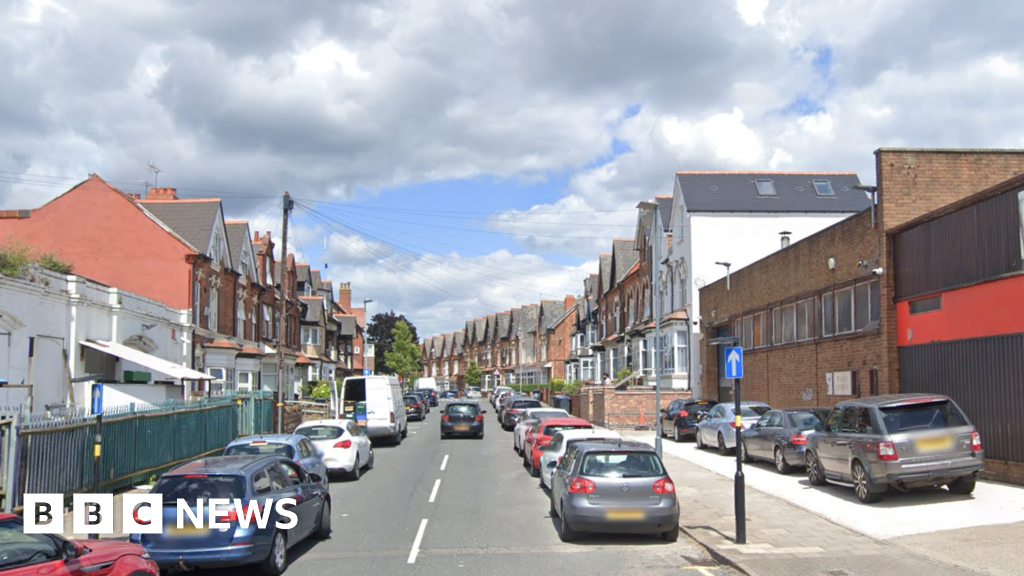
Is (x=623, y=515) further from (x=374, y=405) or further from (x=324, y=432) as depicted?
(x=374, y=405)

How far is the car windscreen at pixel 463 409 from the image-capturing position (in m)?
30.9

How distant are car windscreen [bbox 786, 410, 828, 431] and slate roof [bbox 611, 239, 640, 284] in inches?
1412

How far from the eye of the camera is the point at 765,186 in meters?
39.1

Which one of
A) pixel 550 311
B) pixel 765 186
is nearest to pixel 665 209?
pixel 765 186

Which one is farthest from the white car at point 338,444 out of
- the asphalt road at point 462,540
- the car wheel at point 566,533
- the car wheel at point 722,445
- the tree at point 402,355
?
the tree at point 402,355

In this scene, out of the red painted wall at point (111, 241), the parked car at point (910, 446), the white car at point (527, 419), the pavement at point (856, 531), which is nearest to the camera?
the pavement at point (856, 531)

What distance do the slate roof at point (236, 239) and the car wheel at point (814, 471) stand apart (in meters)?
31.1

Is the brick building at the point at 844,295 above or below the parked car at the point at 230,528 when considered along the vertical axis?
above

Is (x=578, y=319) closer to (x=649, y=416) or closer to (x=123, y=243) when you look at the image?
(x=649, y=416)

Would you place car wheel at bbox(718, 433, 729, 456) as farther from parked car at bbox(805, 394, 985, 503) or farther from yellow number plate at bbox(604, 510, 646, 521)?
yellow number plate at bbox(604, 510, 646, 521)

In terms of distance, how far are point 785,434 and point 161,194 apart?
32.2 meters

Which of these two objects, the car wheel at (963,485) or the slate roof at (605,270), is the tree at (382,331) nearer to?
the slate roof at (605,270)

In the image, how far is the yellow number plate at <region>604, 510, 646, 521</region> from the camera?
10.8 m

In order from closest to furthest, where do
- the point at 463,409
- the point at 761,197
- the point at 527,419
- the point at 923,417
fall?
the point at 923,417
the point at 527,419
the point at 463,409
the point at 761,197
